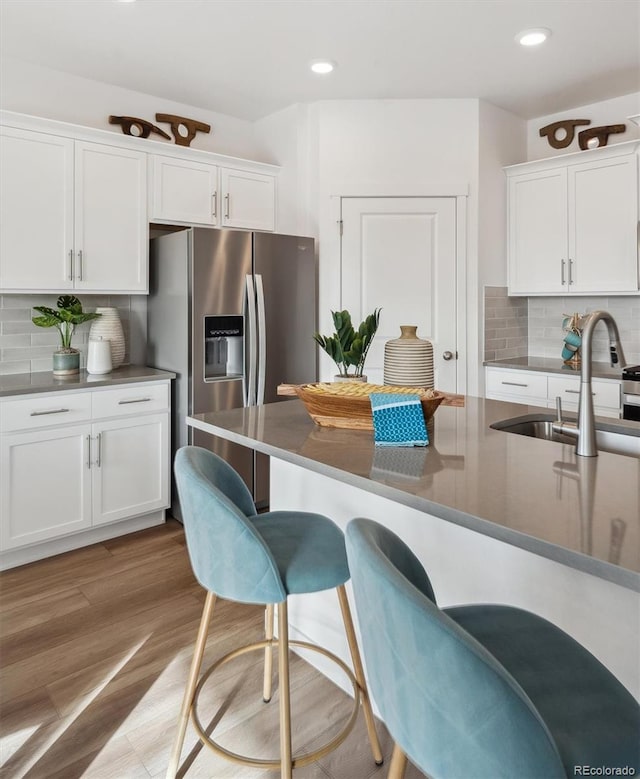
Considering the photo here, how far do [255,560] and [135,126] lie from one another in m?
3.33

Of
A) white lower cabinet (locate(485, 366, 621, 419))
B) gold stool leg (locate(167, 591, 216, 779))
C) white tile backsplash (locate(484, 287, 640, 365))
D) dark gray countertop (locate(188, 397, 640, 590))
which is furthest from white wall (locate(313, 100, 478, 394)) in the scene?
gold stool leg (locate(167, 591, 216, 779))

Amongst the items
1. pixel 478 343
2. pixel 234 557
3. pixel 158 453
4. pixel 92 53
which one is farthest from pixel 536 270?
pixel 234 557

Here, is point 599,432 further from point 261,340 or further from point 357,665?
point 261,340

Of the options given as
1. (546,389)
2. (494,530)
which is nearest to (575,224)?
(546,389)

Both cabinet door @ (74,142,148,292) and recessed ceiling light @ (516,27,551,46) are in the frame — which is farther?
cabinet door @ (74,142,148,292)

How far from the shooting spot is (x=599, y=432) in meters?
1.79

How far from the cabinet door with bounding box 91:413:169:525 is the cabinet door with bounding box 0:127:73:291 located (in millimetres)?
877

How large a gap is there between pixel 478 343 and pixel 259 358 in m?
1.55

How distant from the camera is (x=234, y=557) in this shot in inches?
50.6

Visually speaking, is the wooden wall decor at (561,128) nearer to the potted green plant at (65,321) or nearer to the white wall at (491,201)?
the white wall at (491,201)

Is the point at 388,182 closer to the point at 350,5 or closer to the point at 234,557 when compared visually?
the point at 350,5

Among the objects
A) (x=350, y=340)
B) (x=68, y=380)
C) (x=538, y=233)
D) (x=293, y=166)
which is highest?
(x=293, y=166)

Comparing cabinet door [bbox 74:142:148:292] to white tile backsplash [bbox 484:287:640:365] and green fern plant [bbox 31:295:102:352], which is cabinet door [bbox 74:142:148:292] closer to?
green fern plant [bbox 31:295:102:352]

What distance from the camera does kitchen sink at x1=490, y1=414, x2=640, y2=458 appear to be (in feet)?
5.66
